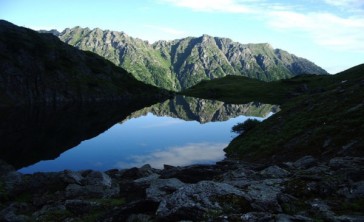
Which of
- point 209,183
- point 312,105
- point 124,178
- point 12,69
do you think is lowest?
point 124,178

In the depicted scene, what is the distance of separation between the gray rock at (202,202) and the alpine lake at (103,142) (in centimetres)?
3925

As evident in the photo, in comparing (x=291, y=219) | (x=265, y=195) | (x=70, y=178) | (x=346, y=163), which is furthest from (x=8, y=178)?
(x=346, y=163)

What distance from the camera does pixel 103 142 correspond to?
79.8 metres

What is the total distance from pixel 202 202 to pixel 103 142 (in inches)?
2695

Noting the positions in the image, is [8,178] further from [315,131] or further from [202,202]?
[315,131]

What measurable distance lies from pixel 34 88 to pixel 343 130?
162 meters

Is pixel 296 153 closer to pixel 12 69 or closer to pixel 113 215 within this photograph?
pixel 113 215

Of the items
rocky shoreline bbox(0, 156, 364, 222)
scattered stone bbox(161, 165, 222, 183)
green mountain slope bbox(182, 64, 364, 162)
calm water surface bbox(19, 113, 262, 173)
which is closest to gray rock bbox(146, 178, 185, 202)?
rocky shoreline bbox(0, 156, 364, 222)

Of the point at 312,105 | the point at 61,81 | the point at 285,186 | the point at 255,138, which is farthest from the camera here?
the point at 61,81

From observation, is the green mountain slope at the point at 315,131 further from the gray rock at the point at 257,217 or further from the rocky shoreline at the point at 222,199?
the gray rock at the point at 257,217

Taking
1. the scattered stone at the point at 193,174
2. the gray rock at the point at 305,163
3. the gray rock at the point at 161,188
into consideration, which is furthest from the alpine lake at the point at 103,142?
the gray rock at the point at 161,188

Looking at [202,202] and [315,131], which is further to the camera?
[315,131]

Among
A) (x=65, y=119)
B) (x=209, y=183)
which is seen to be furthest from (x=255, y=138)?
(x=65, y=119)

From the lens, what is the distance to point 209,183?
15.8 m
